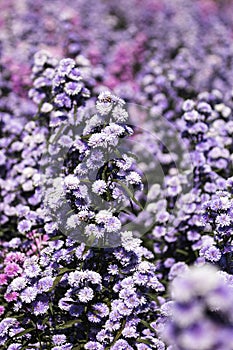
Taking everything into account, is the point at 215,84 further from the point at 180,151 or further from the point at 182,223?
the point at 182,223

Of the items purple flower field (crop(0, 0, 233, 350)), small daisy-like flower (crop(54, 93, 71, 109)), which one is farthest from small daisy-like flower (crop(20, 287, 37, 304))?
small daisy-like flower (crop(54, 93, 71, 109))

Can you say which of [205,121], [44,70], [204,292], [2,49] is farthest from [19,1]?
[204,292]

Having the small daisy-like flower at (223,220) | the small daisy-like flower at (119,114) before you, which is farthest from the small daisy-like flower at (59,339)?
the small daisy-like flower at (119,114)

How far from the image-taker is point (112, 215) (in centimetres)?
278

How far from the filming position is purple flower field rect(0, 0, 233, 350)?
8.73 ft

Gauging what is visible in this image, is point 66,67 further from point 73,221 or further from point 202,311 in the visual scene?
point 202,311

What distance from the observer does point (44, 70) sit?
14.1 ft

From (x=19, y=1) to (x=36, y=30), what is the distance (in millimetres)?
1856

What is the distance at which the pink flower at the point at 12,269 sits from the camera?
2967 millimetres

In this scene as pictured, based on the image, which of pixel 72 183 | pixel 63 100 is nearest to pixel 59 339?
pixel 72 183

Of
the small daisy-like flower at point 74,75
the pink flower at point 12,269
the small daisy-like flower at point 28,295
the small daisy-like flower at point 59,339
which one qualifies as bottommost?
the small daisy-like flower at point 59,339

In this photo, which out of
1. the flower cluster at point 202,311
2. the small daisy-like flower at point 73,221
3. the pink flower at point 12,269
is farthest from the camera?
the pink flower at point 12,269

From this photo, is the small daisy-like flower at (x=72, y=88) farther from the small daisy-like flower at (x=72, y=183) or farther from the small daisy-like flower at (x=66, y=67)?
the small daisy-like flower at (x=72, y=183)

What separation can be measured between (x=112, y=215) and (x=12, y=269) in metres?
0.65
